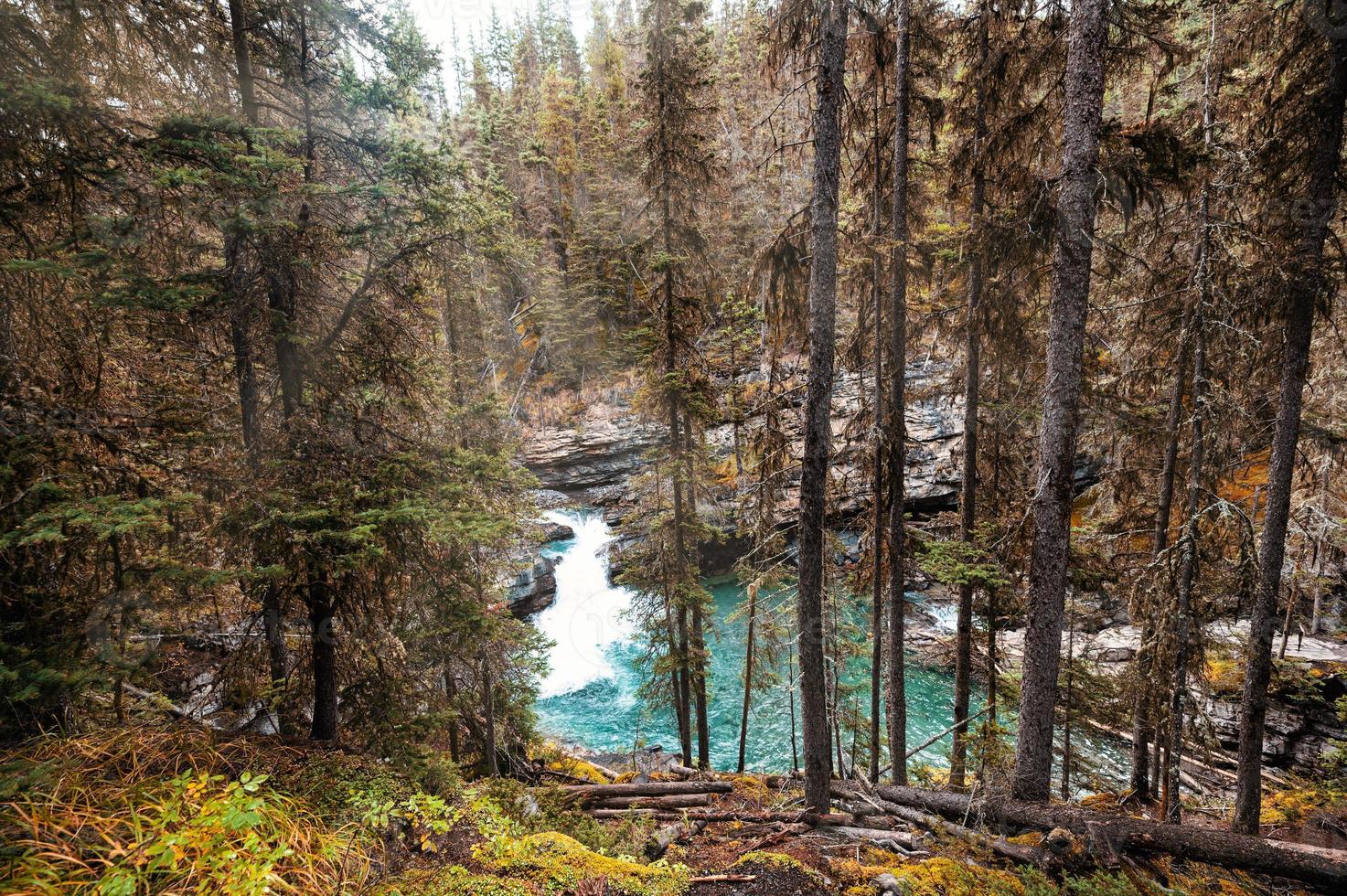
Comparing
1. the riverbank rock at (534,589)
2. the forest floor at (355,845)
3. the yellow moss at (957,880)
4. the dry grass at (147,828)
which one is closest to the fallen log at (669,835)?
the forest floor at (355,845)

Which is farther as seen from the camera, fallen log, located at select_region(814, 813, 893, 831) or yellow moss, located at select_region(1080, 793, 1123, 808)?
yellow moss, located at select_region(1080, 793, 1123, 808)

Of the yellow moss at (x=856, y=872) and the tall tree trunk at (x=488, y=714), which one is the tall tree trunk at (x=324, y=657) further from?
the yellow moss at (x=856, y=872)

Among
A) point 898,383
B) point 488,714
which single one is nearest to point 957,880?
point 898,383

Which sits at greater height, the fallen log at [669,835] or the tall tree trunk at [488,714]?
the fallen log at [669,835]

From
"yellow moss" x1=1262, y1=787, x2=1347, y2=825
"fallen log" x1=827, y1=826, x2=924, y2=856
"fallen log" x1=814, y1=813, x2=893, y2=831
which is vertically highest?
"fallen log" x1=827, y1=826, x2=924, y2=856

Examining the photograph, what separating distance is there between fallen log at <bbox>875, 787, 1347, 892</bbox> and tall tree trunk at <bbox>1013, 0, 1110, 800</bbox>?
1.18 ft

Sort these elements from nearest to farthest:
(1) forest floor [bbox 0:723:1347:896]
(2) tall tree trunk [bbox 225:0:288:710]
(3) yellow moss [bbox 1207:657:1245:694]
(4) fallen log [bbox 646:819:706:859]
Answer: (1) forest floor [bbox 0:723:1347:896]
(2) tall tree trunk [bbox 225:0:288:710]
(4) fallen log [bbox 646:819:706:859]
(3) yellow moss [bbox 1207:657:1245:694]

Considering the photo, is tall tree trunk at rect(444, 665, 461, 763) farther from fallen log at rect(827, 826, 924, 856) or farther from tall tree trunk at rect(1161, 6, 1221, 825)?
tall tree trunk at rect(1161, 6, 1221, 825)

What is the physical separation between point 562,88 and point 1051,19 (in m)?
39.0

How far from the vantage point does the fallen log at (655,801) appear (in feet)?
28.4

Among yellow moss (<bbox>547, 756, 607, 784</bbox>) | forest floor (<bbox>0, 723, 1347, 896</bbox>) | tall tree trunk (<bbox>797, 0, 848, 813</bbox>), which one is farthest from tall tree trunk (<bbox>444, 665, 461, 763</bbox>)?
tall tree trunk (<bbox>797, 0, 848, 813</bbox>)

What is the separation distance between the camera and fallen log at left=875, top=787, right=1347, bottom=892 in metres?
4.39

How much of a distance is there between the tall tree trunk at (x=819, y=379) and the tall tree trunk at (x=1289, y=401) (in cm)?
601

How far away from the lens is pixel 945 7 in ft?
27.7
